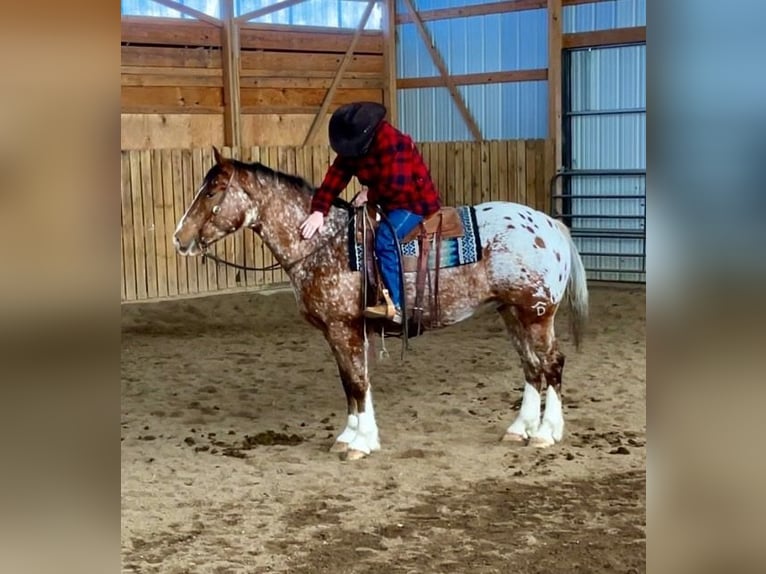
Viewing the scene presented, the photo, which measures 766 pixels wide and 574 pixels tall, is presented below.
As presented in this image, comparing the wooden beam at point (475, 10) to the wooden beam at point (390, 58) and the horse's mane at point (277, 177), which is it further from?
the horse's mane at point (277, 177)

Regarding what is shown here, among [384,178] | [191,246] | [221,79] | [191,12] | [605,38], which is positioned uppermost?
[191,12]

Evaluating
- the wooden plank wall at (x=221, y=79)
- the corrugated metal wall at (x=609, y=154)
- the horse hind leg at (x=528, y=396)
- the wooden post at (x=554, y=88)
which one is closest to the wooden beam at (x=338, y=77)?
the wooden plank wall at (x=221, y=79)

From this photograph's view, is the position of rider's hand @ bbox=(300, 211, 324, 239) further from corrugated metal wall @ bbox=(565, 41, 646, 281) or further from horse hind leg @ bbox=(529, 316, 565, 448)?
corrugated metal wall @ bbox=(565, 41, 646, 281)

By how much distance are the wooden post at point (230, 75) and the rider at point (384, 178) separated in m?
6.34

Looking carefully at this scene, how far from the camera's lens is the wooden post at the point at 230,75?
10.8 metres

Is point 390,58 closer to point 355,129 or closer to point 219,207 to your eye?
point 219,207

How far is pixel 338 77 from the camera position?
11797 millimetres

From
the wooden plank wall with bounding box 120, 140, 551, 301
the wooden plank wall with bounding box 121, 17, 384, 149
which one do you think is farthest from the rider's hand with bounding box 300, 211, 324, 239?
the wooden plank wall with bounding box 121, 17, 384, 149

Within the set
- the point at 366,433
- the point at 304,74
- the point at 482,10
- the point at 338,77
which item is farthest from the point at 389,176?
the point at 482,10

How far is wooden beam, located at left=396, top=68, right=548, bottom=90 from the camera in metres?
11.4

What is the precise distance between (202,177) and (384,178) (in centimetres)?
593
